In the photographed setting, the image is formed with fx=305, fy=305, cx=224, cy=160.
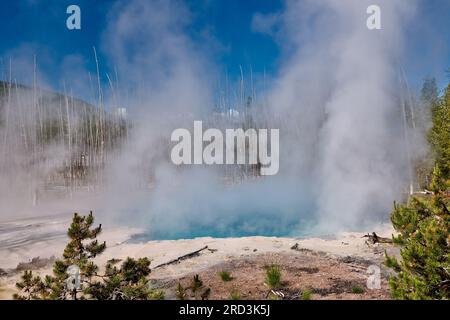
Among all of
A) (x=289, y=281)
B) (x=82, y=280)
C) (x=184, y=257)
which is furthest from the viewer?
(x=184, y=257)

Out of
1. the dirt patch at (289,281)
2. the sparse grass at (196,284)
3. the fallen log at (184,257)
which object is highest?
the sparse grass at (196,284)

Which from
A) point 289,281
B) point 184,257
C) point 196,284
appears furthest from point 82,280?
point 184,257

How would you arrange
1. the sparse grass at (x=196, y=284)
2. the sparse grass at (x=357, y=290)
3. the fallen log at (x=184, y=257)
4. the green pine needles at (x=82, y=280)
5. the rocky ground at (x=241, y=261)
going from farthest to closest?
the fallen log at (x=184, y=257)
the rocky ground at (x=241, y=261)
the sparse grass at (x=357, y=290)
the sparse grass at (x=196, y=284)
the green pine needles at (x=82, y=280)

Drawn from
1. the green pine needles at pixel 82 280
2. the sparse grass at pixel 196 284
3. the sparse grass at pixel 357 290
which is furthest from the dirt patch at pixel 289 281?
the green pine needles at pixel 82 280

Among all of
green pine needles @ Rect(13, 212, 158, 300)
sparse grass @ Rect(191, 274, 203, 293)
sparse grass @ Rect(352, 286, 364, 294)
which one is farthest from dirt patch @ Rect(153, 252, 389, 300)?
green pine needles @ Rect(13, 212, 158, 300)

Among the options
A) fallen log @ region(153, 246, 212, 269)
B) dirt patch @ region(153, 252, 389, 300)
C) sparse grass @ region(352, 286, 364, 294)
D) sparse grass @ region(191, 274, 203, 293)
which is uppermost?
sparse grass @ region(191, 274, 203, 293)

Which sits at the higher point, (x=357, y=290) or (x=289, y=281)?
(x=357, y=290)

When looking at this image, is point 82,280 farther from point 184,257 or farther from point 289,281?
point 184,257

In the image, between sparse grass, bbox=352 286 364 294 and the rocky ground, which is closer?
sparse grass, bbox=352 286 364 294

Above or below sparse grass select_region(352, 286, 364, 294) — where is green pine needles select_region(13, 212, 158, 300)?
above

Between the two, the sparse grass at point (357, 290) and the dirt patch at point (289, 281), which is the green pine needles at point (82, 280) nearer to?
the dirt patch at point (289, 281)

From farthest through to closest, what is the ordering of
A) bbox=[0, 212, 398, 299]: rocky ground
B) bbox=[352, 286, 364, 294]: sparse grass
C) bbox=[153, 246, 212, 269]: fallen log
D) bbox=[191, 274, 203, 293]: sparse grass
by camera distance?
1. bbox=[153, 246, 212, 269]: fallen log
2. bbox=[0, 212, 398, 299]: rocky ground
3. bbox=[352, 286, 364, 294]: sparse grass
4. bbox=[191, 274, 203, 293]: sparse grass

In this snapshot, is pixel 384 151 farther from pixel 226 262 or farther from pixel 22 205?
pixel 22 205

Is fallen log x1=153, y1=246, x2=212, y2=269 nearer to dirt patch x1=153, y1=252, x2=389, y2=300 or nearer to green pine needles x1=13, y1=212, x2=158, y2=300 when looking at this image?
dirt patch x1=153, y1=252, x2=389, y2=300
